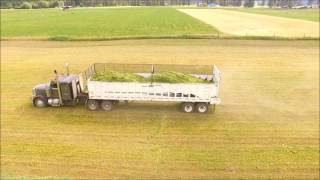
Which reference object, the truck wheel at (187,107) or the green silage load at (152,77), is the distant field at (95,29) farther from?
the truck wheel at (187,107)

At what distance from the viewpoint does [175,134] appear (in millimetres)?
19469

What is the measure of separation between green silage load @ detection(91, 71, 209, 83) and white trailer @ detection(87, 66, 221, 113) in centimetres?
41

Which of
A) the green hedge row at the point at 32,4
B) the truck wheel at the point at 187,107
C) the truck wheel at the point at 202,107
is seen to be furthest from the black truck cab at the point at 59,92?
the green hedge row at the point at 32,4

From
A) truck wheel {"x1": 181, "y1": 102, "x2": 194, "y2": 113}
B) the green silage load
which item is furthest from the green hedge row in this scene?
truck wheel {"x1": 181, "y1": 102, "x2": 194, "y2": 113}

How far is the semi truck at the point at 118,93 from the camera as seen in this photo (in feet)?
71.7

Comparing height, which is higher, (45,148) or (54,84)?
(54,84)

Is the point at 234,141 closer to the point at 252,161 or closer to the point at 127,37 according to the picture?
the point at 252,161

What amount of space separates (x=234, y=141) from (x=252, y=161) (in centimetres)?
217

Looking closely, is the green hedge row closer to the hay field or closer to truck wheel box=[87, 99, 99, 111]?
truck wheel box=[87, 99, 99, 111]

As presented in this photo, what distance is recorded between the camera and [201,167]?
16.0 meters

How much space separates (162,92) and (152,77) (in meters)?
1.10

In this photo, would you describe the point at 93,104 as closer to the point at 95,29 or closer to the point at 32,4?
the point at 32,4

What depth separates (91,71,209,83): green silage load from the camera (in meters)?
22.2

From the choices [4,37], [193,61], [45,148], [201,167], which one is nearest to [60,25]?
[4,37]
